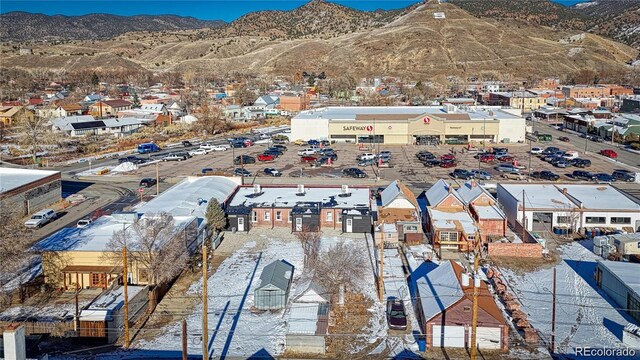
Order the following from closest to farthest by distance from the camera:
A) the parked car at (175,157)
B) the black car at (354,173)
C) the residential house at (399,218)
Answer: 1. the residential house at (399,218)
2. the black car at (354,173)
3. the parked car at (175,157)

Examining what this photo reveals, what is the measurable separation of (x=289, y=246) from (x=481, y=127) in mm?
23903

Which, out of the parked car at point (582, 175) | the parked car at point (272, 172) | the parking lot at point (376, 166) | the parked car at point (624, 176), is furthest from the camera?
the parked car at point (272, 172)

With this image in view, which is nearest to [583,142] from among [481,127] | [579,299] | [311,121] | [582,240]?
[481,127]

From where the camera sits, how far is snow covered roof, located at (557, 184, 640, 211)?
20.4 metres

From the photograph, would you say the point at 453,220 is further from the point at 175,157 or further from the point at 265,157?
the point at 175,157

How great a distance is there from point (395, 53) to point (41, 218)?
3056 inches

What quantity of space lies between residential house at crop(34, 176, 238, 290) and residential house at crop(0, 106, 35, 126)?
34.5m

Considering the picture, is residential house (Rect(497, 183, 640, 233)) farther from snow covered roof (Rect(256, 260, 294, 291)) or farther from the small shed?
the small shed

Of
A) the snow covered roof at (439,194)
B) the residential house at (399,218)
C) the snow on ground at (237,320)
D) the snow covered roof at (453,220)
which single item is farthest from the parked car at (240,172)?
the snow covered roof at (453,220)

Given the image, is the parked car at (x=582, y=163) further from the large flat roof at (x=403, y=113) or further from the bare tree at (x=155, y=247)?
the bare tree at (x=155, y=247)

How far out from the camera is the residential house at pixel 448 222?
1833cm

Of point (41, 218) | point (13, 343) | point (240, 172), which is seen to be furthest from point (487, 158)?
point (13, 343)

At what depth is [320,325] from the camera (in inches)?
506

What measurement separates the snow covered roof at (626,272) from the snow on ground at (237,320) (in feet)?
19.0
